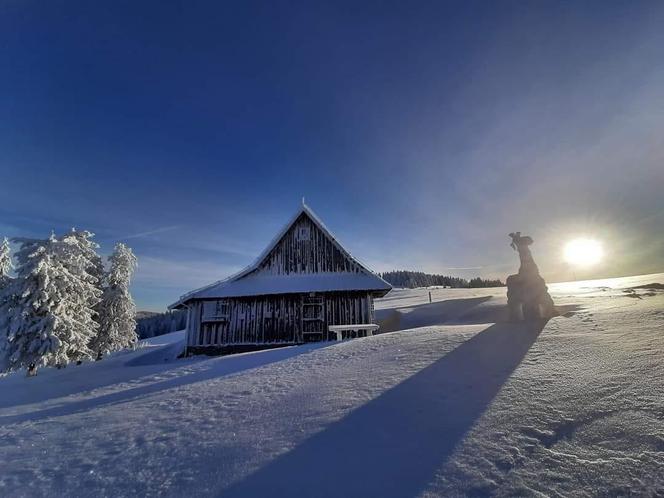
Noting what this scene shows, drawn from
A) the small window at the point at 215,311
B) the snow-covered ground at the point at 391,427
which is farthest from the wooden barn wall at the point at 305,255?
the snow-covered ground at the point at 391,427

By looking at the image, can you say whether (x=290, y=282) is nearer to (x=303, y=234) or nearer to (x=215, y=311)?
(x=303, y=234)

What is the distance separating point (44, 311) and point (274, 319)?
1176 cm

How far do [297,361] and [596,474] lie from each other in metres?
6.95

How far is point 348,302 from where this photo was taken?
1753 centimetres

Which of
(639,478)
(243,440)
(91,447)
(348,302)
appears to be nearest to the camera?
(639,478)

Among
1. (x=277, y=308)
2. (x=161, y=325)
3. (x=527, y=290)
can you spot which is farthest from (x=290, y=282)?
(x=161, y=325)

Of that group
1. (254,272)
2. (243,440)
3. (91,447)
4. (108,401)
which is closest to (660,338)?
(243,440)

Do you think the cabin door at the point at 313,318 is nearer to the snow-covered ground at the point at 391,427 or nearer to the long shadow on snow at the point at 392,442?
the snow-covered ground at the point at 391,427

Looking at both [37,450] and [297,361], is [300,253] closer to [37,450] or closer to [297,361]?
[297,361]

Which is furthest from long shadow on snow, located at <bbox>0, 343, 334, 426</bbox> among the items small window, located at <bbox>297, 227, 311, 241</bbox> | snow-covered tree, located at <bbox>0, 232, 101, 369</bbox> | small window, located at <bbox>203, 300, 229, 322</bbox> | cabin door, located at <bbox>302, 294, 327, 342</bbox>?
snow-covered tree, located at <bbox>0, 232, 101, 369</bbox>

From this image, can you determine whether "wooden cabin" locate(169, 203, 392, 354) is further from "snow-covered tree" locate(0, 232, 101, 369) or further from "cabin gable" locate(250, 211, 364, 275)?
"snow-covered tree" locate(0, 232, 101, 369)

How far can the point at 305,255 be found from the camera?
19.0 metres

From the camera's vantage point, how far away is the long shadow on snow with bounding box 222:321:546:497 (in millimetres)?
3330

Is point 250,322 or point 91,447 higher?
point 250,322
